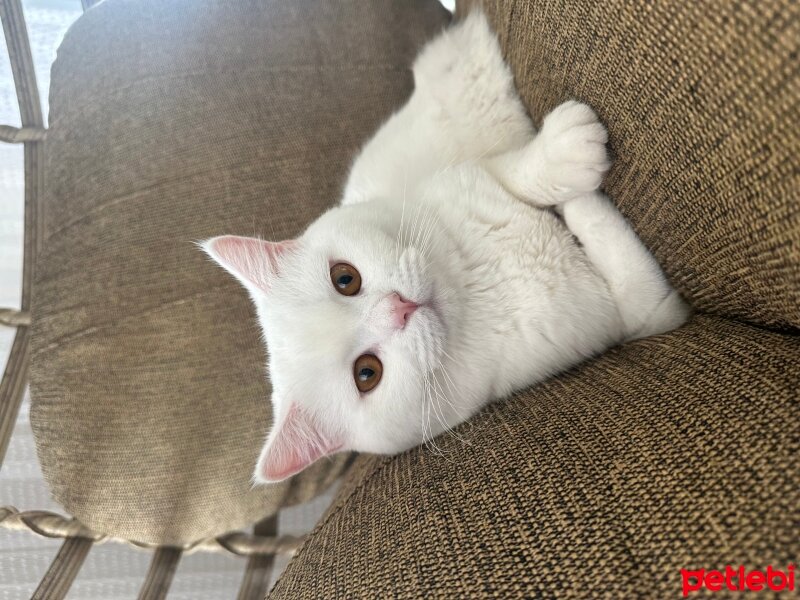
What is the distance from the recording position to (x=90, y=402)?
1.36 meters

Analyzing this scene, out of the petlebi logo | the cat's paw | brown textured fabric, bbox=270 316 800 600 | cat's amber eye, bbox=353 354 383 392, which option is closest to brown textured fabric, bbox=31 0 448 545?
cat's amber eye, bbox=353 354 383 392

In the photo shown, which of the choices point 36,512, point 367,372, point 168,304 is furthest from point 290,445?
point 36,512

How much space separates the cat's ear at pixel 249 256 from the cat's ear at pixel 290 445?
11.1 inches

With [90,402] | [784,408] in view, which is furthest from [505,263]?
[90,402]

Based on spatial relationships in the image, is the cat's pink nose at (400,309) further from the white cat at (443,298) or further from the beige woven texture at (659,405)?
the beige woven texture at (659,405)

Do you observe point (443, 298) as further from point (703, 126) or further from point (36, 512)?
A: point (36, 512)

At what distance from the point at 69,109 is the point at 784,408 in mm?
1815

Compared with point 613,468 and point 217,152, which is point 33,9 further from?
point 613,468

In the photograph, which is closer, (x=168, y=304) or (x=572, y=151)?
(x=572, y=151)

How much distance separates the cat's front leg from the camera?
85 centimetres

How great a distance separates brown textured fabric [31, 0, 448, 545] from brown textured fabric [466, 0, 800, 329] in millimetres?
817

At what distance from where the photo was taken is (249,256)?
43.8 inches

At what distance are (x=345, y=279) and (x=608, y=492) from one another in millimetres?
621

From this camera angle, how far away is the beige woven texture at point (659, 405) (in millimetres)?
524
